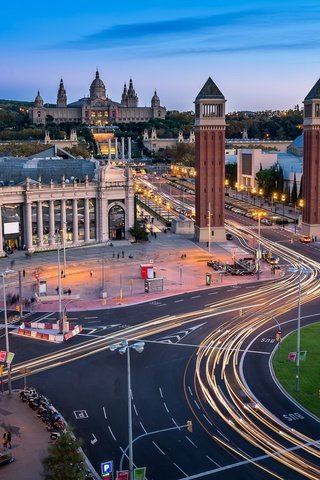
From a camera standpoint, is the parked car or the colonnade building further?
the parked car

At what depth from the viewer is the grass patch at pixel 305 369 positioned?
1833 inches

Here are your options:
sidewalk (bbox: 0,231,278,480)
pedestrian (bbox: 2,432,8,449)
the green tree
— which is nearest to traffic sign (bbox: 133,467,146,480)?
the green tree

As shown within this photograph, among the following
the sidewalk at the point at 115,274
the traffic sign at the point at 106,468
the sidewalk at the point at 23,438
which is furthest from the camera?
the sidewalk at the point at 115,274

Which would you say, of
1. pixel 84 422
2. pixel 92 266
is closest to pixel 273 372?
pixel 84 422

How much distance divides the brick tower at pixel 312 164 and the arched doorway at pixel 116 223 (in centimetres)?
3310

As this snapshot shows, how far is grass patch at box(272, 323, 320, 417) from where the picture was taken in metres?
46.6

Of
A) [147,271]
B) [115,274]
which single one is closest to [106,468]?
[147,271]

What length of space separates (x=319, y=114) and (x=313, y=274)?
130ft

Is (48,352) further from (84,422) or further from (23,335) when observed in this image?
(84,422)

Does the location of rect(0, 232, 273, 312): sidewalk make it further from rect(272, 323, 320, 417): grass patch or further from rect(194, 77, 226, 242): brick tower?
Answer: rect(272, 323, 320, 417): grass patch

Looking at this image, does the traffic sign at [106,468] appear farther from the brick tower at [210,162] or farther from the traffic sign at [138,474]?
the brick tower at [210,162]

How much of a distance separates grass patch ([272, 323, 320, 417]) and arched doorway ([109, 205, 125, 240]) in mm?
59020

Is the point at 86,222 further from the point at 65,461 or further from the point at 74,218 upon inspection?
the point at 65,461

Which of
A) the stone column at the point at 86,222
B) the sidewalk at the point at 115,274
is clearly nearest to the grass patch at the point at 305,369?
the sidewalk at the point at 115,274
